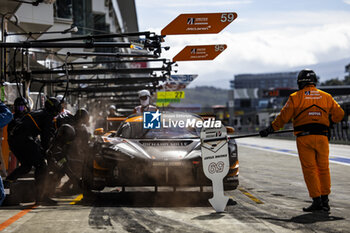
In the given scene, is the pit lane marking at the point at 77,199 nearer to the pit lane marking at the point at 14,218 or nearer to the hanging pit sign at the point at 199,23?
the pit lane marking at the point at 14,218

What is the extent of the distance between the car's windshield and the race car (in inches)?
14.2

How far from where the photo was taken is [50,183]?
868cm

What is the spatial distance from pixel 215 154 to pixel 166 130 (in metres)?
2.20

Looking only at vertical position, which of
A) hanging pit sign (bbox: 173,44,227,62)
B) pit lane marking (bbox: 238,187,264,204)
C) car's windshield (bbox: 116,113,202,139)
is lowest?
pit lane marking (bbox: 238,187,264,204)

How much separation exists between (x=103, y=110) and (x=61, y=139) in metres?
27.5

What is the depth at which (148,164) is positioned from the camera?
764 centimetres

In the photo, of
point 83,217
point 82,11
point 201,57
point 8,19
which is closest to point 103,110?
point 82,11

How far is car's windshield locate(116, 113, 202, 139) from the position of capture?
29.4ft

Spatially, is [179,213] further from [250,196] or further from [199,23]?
[199,23]

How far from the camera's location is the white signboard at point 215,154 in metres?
7.10

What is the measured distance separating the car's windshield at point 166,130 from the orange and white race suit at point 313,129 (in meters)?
1.94

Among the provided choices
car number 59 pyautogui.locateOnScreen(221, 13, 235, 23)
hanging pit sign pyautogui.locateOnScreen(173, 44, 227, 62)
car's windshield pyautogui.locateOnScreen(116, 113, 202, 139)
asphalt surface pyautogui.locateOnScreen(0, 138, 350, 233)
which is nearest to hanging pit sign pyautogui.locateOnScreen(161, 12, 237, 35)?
car number 59 pyautogui.locateOnScreen(221, 13, 235, 23)

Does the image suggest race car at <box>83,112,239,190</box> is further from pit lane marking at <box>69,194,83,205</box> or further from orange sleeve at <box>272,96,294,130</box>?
orange sleeve at <box>272,96,294,130</box>

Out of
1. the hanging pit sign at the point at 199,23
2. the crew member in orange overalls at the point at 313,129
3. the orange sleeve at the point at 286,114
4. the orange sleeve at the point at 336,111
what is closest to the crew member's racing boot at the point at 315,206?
the crew member in orange overalls at the point at 313,129
